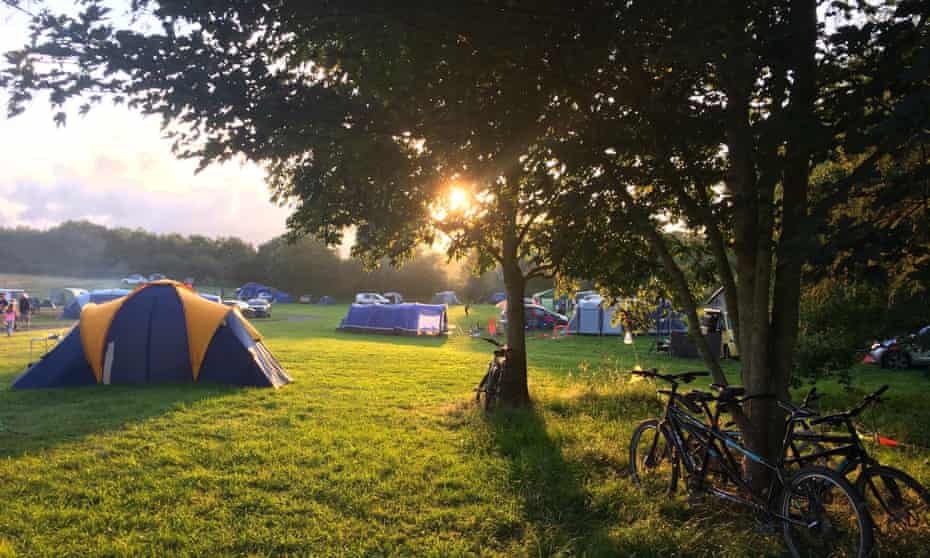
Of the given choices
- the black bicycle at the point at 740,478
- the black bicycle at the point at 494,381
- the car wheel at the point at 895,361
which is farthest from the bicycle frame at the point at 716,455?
the car wheel at the point at 895,361

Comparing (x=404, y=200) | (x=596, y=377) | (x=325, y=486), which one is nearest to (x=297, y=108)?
(x=404, y=200)

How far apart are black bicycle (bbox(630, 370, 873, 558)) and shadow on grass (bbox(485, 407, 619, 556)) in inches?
27.1

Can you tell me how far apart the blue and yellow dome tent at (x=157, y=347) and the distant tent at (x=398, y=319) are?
15.1 metres

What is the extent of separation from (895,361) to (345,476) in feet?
57.7

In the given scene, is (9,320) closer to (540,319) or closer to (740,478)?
(540,319)

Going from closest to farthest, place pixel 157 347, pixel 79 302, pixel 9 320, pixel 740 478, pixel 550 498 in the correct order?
pixel 740 478, pixel 550 498, pixel 157 347, pixel 9 320, pixel 79 302

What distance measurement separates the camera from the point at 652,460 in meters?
5.08

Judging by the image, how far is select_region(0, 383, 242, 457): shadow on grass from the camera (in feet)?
22.9

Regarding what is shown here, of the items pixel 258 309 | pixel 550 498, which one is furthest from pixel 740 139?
pixel 258 309

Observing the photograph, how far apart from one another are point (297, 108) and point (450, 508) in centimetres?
342

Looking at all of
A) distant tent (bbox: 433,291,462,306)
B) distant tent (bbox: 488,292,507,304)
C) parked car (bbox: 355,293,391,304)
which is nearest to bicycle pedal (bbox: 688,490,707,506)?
parked car (bbox: 355,293,391,304)

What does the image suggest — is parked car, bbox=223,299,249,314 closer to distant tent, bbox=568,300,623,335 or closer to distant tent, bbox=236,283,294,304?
distant tent, bbox=568,300,623,335

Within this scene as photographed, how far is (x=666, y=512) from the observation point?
4.52m

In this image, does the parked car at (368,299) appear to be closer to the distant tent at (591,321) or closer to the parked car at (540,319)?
the parked car at (540,319)
